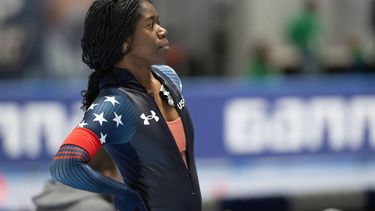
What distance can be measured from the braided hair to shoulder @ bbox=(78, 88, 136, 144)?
0.12 m

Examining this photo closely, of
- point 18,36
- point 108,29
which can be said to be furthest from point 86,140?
point 18,36

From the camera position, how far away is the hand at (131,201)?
3.24 meters

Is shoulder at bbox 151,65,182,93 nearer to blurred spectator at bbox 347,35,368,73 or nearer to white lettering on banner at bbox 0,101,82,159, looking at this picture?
white lettering on banner at bbox 0,101,82,159

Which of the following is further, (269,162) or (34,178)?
(269,162)

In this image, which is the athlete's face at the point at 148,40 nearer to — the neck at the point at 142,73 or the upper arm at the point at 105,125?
the neck at the point at 142,73

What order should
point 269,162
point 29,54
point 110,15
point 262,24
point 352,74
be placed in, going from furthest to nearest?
point 262,24, point 352,74, point 29,54, point 269,162, point 110,15

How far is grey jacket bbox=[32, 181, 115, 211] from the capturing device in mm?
4254

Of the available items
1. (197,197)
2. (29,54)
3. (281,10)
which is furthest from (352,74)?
(197,197)

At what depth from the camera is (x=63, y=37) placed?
12.4 m

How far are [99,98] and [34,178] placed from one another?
5738 mm

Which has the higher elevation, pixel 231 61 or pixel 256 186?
pixel 231 61

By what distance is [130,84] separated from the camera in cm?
333

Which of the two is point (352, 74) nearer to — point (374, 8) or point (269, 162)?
point (374, 8)

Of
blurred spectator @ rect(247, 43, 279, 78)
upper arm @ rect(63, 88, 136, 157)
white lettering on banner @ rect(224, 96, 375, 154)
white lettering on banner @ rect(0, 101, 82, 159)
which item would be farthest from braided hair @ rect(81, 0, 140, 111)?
blurred spectator @ rect(247, 43, 279, 78)
